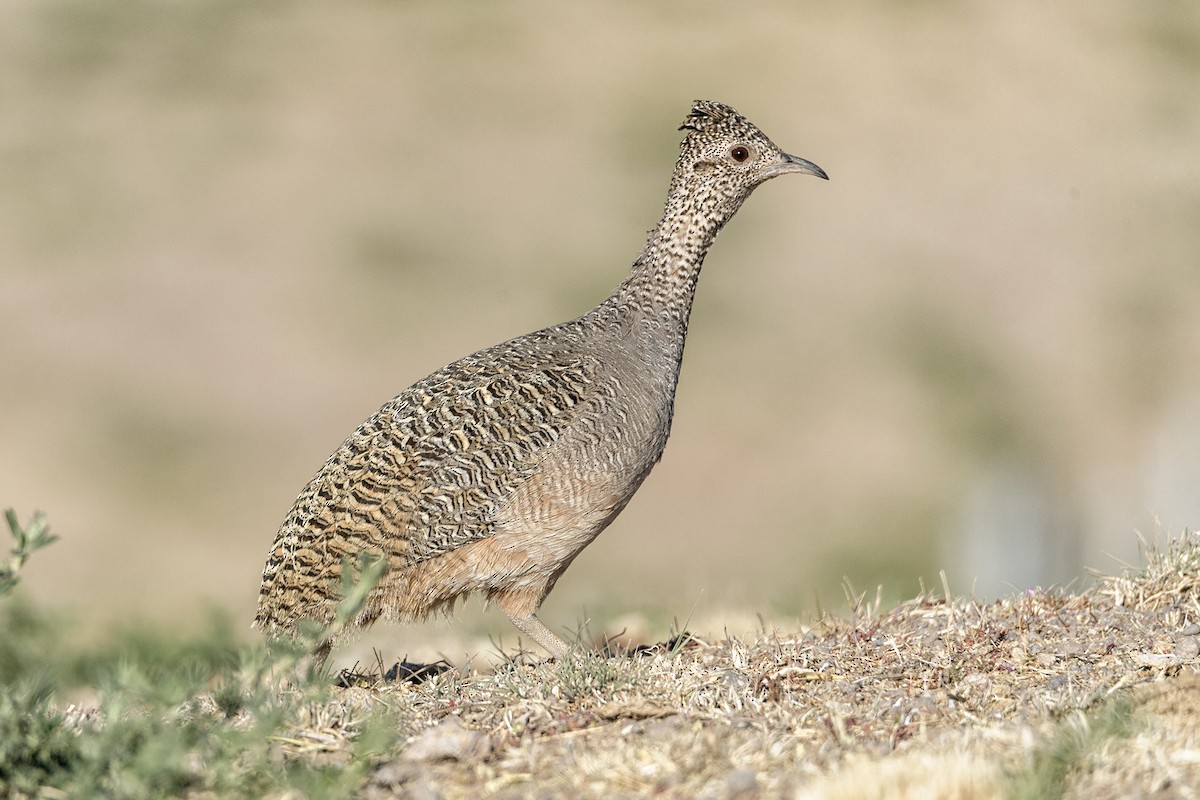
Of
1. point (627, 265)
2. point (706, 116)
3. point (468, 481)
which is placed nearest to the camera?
point (468, 481)

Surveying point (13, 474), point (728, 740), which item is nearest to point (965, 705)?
point (728, 740)

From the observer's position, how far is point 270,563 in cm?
687

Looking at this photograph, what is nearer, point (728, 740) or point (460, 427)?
point (728, 740)

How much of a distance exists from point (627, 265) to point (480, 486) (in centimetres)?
2504

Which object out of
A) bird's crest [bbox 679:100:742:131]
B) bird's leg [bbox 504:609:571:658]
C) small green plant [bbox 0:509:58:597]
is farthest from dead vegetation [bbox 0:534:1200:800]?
bird's crest [bbox 679:100:742:131]

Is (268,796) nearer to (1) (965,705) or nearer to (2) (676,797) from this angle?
(2) (676,797)

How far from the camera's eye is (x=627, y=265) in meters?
31.6

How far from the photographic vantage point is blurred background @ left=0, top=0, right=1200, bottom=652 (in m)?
19.5

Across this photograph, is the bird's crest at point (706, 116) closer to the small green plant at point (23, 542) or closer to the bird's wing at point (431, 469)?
the bird's wing at point (431, 469)

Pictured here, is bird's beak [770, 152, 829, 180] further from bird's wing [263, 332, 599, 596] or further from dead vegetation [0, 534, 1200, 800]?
dead vegetation [0, 534, 1200, 800]

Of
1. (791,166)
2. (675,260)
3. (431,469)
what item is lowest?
(431,469)

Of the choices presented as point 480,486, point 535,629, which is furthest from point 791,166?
point 535,629

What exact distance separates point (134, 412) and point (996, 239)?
69.2 feet

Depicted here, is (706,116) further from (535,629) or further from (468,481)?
(535,629)
